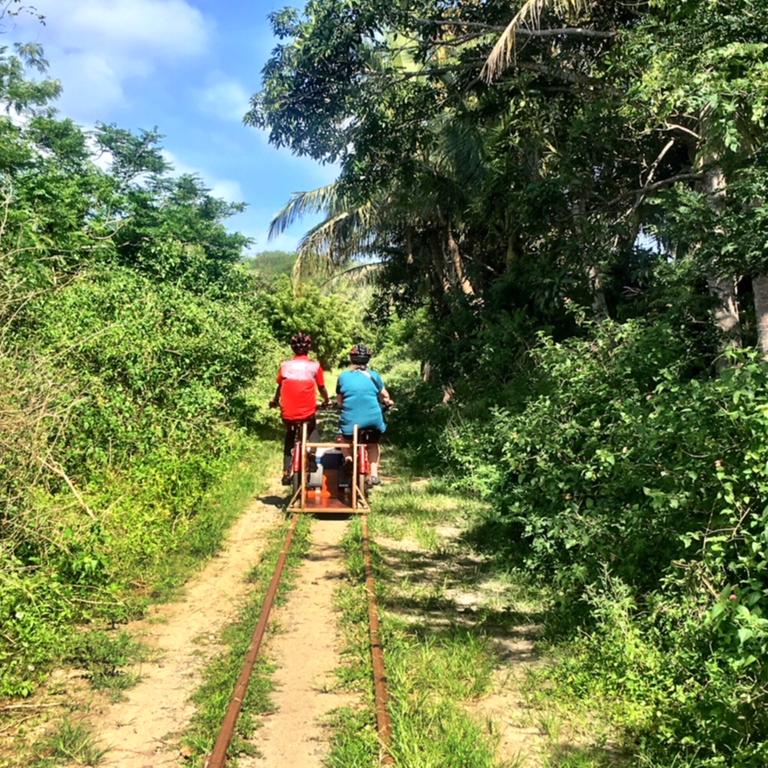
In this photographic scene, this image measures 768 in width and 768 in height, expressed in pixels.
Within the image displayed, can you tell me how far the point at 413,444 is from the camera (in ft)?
51.0

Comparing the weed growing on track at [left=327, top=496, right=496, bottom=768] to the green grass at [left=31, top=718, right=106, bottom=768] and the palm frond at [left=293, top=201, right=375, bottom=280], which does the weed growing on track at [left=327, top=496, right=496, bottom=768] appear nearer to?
the green grass at [left=31, top=718, right=106, bottom=768]

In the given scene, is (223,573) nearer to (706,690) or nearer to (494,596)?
(494,596)

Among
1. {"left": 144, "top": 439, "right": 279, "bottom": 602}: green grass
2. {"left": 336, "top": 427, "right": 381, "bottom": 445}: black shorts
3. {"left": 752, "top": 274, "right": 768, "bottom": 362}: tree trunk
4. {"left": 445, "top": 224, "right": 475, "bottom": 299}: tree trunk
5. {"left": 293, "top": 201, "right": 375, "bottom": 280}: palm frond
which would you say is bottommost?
{"left": 144, "top": 439, "right": 279, "bottom": 602}: green grass

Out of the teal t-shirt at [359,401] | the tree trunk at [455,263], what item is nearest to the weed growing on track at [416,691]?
the teal t-shirt at [359,401]

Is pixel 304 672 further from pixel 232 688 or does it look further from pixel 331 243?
pixel 331 243

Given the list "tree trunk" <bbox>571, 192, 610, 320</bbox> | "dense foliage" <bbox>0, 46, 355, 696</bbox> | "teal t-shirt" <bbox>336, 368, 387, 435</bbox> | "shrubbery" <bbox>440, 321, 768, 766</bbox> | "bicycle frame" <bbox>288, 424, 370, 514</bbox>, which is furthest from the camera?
"tree trunk" <bbox>571, 192, 610, 320</bbox>

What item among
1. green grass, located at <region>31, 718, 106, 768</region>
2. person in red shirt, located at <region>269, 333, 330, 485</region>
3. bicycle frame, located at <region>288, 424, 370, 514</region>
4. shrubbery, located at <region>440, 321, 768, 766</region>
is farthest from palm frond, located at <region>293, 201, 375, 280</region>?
green grass, located at <region>31, 718, 106, 768</region>

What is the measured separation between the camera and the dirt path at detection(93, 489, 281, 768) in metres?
4.01

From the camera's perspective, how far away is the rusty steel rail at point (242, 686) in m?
3.77

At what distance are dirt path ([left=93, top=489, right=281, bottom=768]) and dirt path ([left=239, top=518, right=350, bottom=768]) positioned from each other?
48 centimetres

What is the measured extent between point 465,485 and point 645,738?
243 inches

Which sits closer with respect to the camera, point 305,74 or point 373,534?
point 373,534

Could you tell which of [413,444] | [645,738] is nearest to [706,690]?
[645,738]

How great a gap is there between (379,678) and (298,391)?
5380mm
